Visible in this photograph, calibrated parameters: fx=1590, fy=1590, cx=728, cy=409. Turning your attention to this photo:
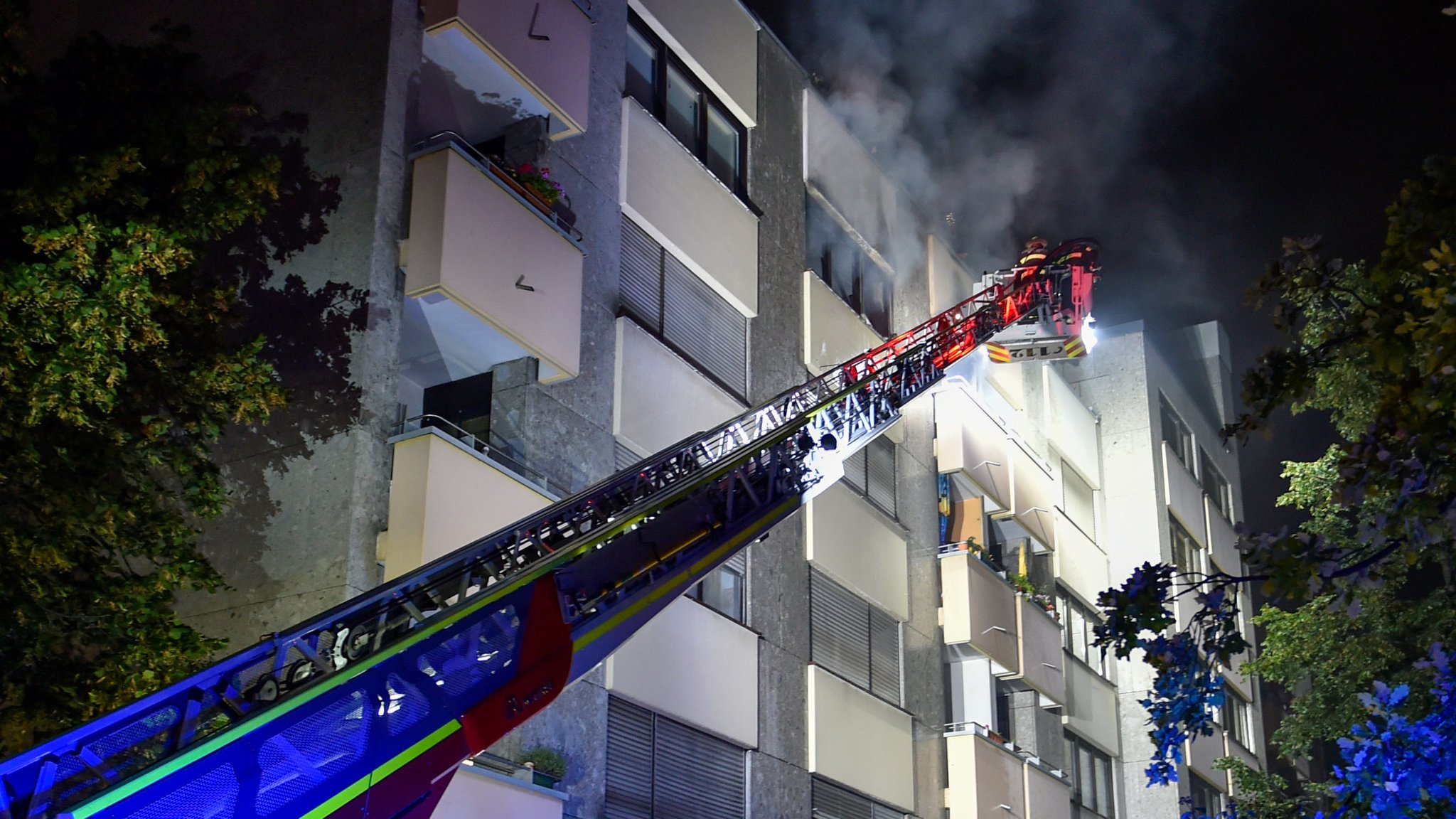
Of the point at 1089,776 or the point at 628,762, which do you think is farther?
the point at 1089,776

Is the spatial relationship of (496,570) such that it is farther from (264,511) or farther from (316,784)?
(264,511)

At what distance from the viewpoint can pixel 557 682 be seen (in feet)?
34.9

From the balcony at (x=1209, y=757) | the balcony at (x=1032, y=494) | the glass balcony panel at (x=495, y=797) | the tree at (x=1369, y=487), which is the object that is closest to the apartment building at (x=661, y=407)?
the glass balcony panel at (x=495, y=797)

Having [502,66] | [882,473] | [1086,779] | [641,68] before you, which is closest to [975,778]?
[882,473]

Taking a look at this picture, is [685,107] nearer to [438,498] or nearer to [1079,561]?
[438,498]

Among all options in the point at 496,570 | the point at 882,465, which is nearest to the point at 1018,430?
the point at 882,465

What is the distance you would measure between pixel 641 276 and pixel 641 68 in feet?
10.8

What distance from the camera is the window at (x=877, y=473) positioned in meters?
26.3

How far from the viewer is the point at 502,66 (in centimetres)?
1798

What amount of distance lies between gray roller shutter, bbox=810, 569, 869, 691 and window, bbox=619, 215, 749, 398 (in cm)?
341

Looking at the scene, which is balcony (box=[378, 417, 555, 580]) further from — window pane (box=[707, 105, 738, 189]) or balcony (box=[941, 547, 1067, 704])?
balcony (box=[941, 547, 1067, 704])

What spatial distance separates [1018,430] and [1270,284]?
83.9 ft

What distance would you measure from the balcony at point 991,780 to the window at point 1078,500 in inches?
343

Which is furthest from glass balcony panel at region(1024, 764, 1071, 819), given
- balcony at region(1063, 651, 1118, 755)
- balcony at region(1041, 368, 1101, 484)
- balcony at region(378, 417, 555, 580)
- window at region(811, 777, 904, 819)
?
balcony at region(378, 417, 555, 580)
